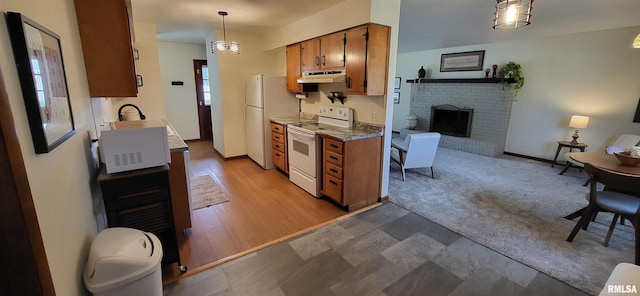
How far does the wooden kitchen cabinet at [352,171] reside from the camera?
3.06 meters

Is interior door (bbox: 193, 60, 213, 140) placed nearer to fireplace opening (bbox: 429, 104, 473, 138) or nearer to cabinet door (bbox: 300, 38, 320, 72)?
cabinet door (bbox: 300, 38, 320, 72)

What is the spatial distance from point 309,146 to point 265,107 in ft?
4.79

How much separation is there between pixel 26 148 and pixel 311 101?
3.90m

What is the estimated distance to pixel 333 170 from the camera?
321 centimetres

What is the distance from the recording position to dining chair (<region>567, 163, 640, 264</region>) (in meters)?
2.24

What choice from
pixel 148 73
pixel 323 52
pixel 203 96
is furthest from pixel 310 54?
pixel 203 96

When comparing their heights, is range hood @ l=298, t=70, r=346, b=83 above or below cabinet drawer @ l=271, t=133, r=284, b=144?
above

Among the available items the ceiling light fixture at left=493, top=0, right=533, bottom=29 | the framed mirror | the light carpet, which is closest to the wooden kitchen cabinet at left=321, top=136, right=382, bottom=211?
the light carpet

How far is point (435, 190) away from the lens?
3.83 metres

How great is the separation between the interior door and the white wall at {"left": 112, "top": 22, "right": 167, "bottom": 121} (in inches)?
81.9

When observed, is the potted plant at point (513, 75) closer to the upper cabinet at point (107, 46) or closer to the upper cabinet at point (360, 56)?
the upper cabinet at point (360, 56)

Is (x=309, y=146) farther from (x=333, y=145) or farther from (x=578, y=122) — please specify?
(x=578, y=122)

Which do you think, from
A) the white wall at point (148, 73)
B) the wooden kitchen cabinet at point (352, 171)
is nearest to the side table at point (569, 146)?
the wooden kitchen cabinet at point (352, 171)

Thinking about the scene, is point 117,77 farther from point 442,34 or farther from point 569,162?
point 569,162
